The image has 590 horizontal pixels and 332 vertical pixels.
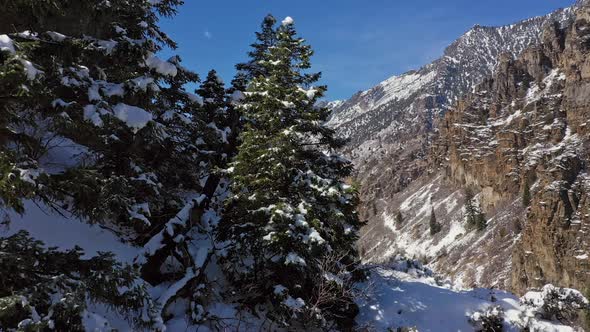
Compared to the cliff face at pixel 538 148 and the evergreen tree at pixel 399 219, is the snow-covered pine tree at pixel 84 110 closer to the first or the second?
the cliff face at pixel 538 148

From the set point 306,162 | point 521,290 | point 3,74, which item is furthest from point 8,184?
point 521,290

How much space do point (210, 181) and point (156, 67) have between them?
6796 millimetres

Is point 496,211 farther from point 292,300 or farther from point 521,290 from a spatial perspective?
point 292,300

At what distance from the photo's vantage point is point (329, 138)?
523 inches

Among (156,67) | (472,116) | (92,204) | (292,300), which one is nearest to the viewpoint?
(92,204)

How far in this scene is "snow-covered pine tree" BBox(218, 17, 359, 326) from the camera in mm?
10906

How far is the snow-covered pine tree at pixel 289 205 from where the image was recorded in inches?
429

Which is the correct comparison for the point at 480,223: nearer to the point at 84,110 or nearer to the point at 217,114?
the point at 217,114

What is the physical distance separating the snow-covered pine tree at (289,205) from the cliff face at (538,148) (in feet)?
249

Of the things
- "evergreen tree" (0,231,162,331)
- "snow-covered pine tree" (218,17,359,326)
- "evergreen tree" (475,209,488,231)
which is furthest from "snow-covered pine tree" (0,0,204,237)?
"evergreen tree" (475,209,488,231)

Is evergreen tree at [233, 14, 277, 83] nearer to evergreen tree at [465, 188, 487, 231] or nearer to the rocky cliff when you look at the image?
the rocky cliff

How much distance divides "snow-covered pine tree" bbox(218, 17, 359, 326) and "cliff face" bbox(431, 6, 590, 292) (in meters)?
76.0

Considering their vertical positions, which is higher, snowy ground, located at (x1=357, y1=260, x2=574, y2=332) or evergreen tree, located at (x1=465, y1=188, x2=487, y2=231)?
evergreen tree, located at (x1=465, y1=188, x2=487, y2=231)

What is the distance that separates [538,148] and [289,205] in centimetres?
12424
